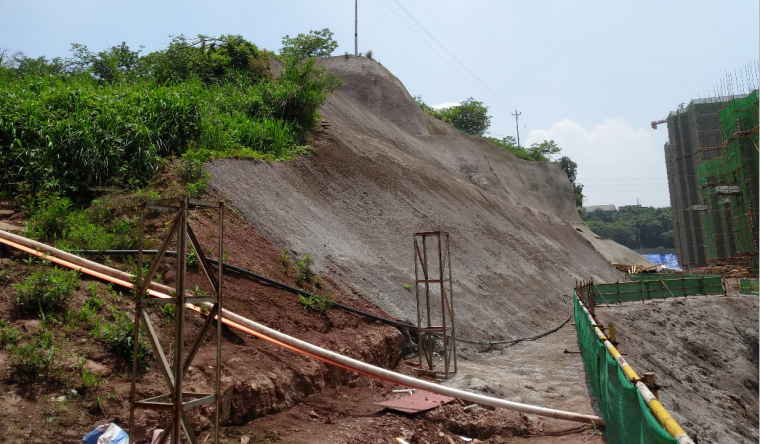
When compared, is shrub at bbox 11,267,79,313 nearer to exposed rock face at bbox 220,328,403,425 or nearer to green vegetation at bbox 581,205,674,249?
exposed rock face at bbox 220,328,403,425

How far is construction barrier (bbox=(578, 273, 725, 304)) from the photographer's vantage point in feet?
71.7

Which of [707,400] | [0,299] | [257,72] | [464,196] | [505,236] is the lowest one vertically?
[707,400]

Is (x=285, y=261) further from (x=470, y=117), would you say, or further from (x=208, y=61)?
(x=470, y=117)

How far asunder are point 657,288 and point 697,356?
712cm

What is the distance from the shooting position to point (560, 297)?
64.7ft

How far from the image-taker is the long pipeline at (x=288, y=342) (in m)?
7.00

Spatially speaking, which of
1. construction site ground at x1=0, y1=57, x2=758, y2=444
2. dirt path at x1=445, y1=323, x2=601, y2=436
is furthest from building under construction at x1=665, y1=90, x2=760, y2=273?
dirt path at x1=445, y1=323, x2=601, y2=436

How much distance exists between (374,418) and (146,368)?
9.34 ft

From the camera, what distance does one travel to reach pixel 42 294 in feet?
21.3

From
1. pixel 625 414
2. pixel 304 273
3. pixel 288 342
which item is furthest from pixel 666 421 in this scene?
pixel 304 273

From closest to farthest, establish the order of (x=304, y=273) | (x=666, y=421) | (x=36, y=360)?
(x=666, y=421) → (x=36, y=360) → (x=304, y=273)

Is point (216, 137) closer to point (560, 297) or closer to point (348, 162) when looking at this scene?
point (348, 162)

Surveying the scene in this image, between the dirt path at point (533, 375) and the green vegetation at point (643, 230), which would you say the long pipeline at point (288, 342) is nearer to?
the dirt path at point (533, 375)

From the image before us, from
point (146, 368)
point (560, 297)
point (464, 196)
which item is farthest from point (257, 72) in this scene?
point (146, 368)
